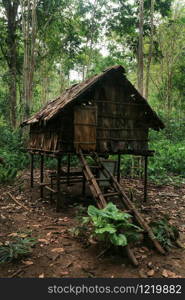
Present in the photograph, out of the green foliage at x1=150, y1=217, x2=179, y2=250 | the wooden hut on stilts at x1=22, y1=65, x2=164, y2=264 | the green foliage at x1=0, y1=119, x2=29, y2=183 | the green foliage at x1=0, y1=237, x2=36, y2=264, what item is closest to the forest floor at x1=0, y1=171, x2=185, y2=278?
the green foliage at x1=0, y1=237, x2=36, y2=264

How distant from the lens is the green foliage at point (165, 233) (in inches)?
233

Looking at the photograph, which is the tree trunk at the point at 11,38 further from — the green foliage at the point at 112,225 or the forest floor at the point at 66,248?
the green foliage at the point at 112,225

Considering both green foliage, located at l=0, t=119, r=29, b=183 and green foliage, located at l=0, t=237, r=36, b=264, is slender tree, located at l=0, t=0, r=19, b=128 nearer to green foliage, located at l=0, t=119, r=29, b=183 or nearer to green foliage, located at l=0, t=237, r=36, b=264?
green foliage, located at l=0, t=119, r=29, b=183

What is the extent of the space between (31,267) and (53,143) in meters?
4.58

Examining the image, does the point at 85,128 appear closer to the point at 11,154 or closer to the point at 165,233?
the point at 165,233

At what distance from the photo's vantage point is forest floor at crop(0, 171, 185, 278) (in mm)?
4812

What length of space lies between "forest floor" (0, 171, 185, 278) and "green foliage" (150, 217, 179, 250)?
8.6 inches

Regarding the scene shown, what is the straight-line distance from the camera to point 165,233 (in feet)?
20.2

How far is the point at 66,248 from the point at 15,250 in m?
1.14

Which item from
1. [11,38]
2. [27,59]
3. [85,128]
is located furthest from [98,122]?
[11,38]

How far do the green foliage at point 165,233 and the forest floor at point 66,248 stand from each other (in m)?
0.22

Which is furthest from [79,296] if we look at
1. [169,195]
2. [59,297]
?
[169,195]

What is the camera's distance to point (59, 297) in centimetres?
411

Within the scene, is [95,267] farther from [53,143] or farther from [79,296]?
[53,143]
